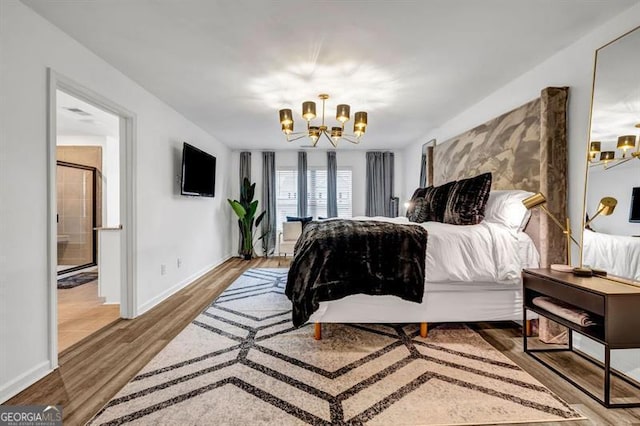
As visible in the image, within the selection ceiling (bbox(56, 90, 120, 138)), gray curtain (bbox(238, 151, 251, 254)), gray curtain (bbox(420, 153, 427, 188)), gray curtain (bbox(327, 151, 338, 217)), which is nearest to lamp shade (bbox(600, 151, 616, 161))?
gray curtain (bbox(420, 153, 427, 188))

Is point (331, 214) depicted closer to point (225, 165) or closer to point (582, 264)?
point (225, 165)

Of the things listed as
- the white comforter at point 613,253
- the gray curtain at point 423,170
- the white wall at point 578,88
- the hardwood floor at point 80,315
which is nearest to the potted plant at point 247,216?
the hardwood floor at point 80,315

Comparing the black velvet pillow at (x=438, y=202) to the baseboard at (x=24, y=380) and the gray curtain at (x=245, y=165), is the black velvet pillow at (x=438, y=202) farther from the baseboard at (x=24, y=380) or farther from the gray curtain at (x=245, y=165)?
the gray curtain at (x=245, y=165)

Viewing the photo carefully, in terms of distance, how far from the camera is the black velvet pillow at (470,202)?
2.74m

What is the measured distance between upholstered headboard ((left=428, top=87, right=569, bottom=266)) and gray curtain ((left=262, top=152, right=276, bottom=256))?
4.08 m

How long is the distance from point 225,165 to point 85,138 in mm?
2526

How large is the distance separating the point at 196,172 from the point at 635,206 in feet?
14.7

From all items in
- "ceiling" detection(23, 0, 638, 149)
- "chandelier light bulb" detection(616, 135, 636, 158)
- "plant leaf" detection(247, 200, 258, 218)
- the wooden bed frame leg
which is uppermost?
"ceiling" detection(23, 0, 638, 149)

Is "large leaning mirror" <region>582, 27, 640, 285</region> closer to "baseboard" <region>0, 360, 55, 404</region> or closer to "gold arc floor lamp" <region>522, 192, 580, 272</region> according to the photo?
"gold arc floor lamp" <region>522, 192, 580, 272</region>

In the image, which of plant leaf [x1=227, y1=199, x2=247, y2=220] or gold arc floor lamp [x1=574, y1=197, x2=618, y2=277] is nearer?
gold arc floor lamp [x1=574, y1=197, x2=618, y2=277]

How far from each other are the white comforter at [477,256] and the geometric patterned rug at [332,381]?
54 cm

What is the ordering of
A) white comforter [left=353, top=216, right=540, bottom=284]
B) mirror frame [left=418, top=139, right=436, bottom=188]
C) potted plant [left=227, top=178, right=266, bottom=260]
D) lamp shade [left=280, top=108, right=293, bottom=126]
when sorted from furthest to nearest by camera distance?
potted plant [left=227, top=178, right=266, bottom=260] → mirror frame [left=418, top=139, right=436, bottom=188] → lamp shade [left=280, top=108, right=293, bottom=126] → white comforter [left=353, top=216, right=540, bottom=284]

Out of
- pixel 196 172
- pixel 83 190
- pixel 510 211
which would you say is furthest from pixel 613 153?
pixel 83 190

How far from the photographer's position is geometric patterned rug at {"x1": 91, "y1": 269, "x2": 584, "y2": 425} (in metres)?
1.55
